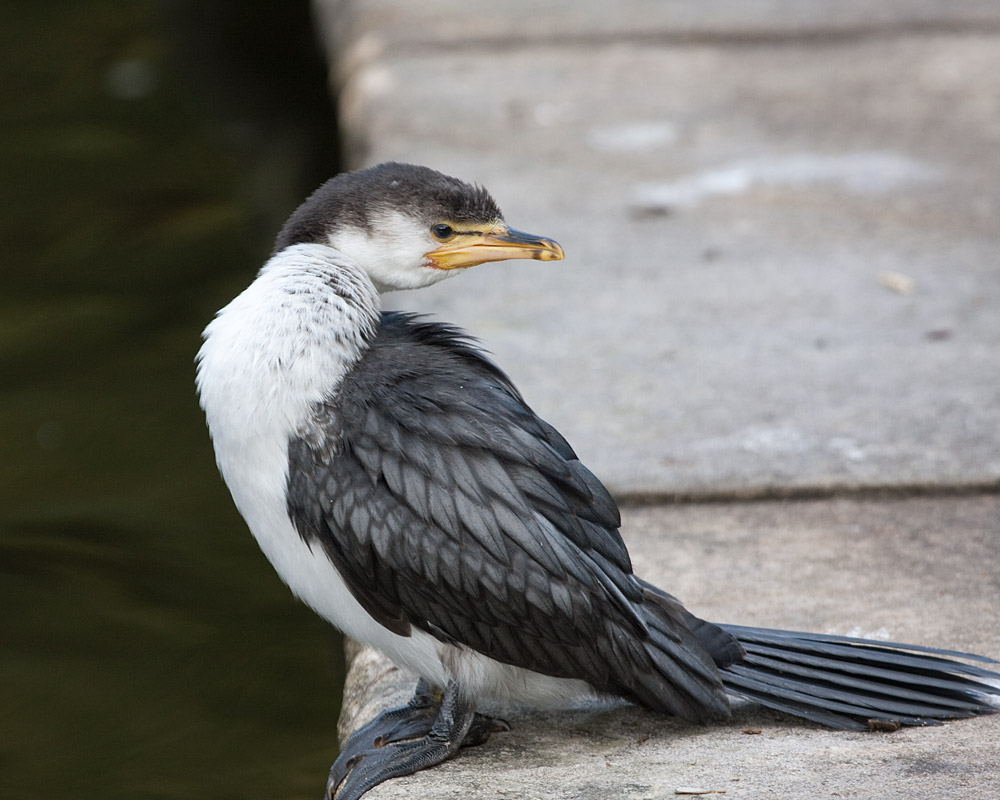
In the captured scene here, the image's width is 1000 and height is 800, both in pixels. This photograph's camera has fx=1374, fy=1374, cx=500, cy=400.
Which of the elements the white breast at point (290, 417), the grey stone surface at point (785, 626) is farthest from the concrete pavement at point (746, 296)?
the white breast at point (290, 417)

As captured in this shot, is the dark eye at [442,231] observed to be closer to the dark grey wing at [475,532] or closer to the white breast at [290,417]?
the white breast at [290,417]

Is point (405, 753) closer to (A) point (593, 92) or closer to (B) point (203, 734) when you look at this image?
(B) point (203, 734)

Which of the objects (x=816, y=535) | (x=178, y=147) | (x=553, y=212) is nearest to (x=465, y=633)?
(x=816, y=535)

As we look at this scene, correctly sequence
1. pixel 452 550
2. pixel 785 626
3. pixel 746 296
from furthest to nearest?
pixel 746 296 → pixel 785 626 → pixel 452 550

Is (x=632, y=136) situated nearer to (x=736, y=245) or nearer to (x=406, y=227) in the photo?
(x=736, y=245)

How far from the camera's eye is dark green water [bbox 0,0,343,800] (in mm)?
3754

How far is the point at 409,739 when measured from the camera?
2713 mm

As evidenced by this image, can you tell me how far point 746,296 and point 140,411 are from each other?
7.72 ft

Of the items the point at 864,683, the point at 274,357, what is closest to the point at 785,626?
the point at 864,683

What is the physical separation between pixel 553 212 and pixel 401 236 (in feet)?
7.69

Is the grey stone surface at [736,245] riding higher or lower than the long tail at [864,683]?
higher

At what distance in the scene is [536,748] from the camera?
8.67 ft

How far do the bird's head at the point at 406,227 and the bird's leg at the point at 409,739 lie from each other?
0.87 metres

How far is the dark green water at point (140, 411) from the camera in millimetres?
3754
